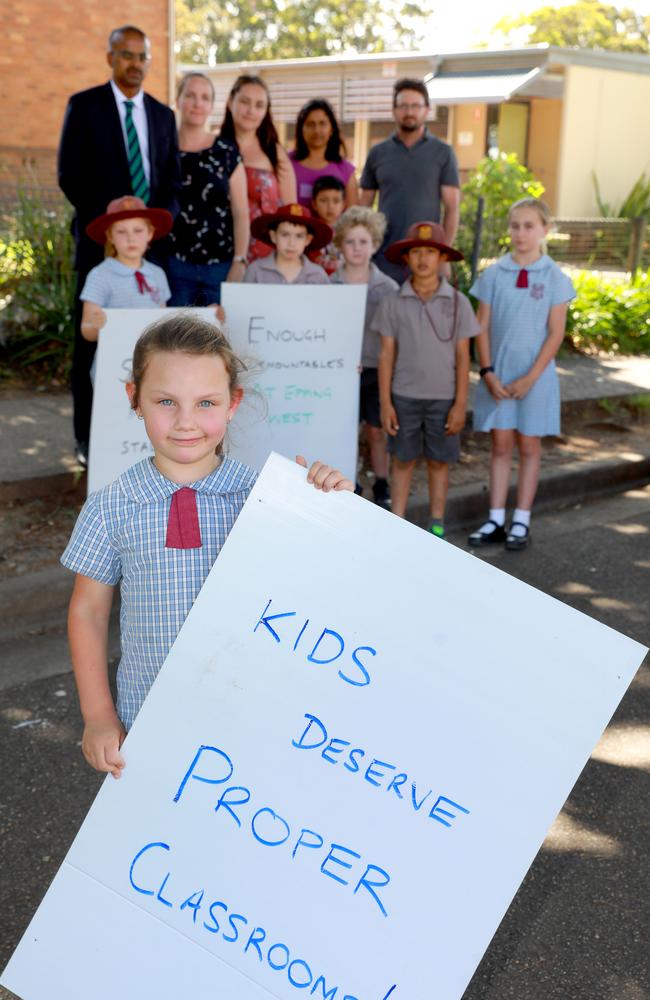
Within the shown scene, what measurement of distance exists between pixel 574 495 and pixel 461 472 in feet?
2.47

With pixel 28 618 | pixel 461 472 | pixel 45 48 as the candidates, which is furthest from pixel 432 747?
pixel 45 48

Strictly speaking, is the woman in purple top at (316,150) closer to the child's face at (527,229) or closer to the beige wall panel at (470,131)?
the child's face at (527,229)

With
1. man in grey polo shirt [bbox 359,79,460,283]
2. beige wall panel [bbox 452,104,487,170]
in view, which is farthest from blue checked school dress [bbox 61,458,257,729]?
beige wall panel [bbox 452,104,487,170]

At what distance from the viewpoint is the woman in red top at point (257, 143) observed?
19.3ft

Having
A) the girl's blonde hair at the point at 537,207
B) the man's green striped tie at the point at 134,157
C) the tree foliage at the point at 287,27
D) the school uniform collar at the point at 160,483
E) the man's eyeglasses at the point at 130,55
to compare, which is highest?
the tree foliage at the point at 287,27

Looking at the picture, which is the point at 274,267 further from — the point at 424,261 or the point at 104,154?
the point at 104,154

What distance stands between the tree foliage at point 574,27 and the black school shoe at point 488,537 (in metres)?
68.2

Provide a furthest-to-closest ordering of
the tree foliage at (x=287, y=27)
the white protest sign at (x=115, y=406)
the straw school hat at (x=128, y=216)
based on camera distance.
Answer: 1. the tree foliage at (x=287, y=27)
2. the straw school hat at (x=128, y=216)
3. the white protest sign at (x=115, y=406)

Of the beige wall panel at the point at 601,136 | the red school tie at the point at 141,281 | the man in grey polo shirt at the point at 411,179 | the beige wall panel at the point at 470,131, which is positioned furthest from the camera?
the beige wall panel at the point at 470,131

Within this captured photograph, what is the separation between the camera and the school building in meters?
21.6

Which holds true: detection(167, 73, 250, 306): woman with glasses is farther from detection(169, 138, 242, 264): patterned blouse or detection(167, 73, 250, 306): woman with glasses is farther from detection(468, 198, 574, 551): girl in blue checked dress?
detection(468, 198, 574, 551): girl in blue checked dress

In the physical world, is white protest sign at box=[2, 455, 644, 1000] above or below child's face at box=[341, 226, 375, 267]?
below

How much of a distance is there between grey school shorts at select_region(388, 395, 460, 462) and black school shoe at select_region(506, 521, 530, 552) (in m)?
0.57

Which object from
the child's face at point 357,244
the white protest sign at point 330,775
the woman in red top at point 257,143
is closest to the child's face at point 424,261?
the child's face at point 357,244
